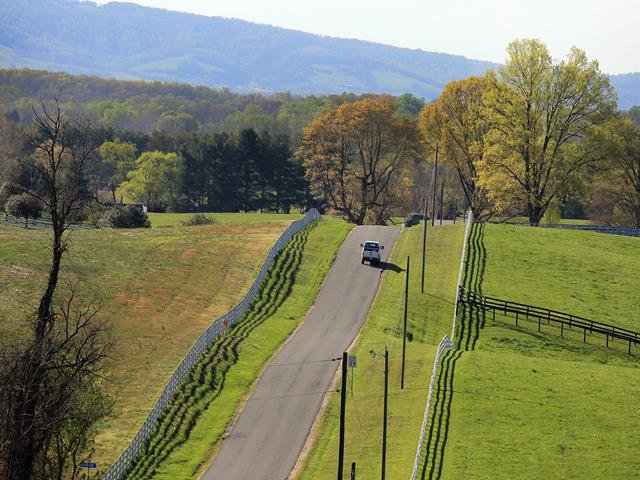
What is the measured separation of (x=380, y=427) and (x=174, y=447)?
10.4m

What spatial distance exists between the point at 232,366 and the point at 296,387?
15.9 ft

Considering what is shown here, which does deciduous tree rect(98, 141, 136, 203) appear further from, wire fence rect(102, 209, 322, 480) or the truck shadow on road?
the truck shadow on road

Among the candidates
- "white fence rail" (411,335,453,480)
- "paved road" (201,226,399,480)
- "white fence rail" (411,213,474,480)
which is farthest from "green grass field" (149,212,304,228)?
"white fence rail" (411,335,453,480)

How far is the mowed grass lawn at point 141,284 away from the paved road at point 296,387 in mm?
5314

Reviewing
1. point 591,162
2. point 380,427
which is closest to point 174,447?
point 380,427

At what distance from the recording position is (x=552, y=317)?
225 ft

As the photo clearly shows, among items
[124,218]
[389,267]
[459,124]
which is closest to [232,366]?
[389,267]

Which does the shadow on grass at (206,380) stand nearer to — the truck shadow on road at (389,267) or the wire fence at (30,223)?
the truck shadow on road at (389,267)

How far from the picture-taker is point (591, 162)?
318 feet

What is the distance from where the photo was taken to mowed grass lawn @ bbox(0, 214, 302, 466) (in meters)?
51.2

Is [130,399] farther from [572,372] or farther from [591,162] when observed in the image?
[591,162]

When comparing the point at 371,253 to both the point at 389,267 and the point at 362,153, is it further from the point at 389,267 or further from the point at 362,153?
the point at 362,153

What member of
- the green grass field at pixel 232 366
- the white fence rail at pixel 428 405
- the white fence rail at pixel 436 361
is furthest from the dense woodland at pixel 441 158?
the white fence rail at pixel 428 405

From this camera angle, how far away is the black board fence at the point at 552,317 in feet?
217
